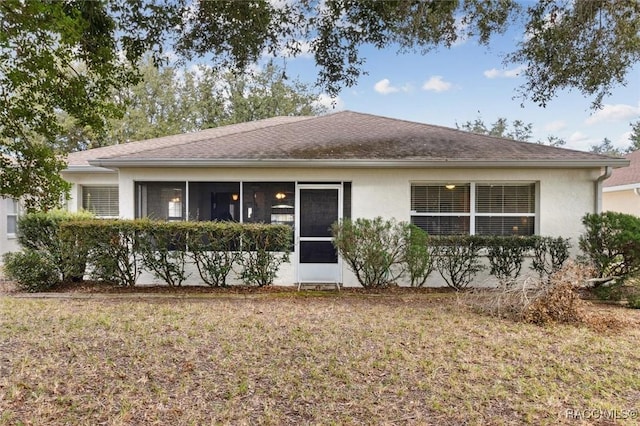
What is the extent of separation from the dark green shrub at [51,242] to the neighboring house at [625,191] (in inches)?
718

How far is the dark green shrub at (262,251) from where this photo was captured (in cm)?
821

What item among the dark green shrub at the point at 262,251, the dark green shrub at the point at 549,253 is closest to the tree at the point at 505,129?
the dark green shrub at the point at 549,253

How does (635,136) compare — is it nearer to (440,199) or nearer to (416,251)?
(440,199)

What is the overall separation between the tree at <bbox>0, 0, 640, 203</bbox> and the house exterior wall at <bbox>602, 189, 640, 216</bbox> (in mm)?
9015

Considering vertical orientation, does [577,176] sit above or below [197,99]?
below

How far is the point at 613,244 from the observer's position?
774 centimetres

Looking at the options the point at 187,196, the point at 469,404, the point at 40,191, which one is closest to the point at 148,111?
the point at 187,196

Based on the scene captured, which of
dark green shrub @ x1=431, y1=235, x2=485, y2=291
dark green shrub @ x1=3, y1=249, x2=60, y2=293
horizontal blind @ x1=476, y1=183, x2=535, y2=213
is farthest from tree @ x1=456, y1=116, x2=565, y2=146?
dark green shrub @ x1=3, y1=249, x2=60, y2=293

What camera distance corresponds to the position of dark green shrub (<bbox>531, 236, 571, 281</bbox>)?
8.59 meters

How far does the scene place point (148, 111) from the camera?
21.2 m

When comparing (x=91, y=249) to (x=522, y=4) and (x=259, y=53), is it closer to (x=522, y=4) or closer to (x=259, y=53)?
(x=259, y=53)

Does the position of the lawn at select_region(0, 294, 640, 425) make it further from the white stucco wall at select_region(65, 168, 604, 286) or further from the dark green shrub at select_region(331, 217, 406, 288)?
the white stucco wall at select_region(65, 168, 604, 286)

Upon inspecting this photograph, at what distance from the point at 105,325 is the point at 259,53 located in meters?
5.54

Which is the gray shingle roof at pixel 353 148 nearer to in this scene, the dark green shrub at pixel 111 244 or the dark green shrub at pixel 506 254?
the dark green shrub at pixel 111 244
